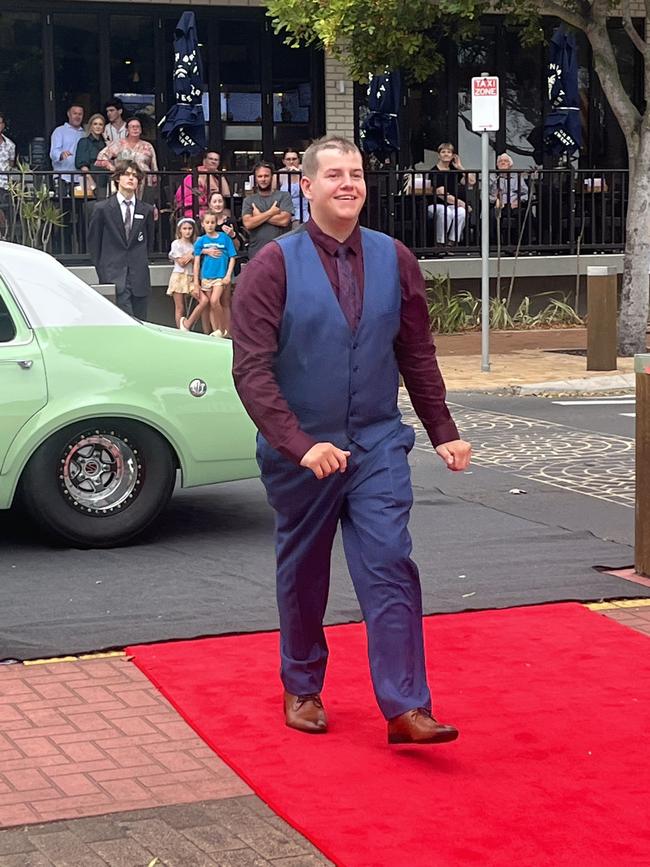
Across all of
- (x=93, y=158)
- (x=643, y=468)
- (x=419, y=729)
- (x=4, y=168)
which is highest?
(x=93, y=158)

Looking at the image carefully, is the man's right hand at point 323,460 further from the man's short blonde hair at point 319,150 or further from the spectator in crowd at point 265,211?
the spectator in crowd at point 265,211

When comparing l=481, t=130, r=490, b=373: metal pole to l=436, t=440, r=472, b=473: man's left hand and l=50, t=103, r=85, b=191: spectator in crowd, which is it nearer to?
l=50, t=103, r=85, b=191: spectator in crowd

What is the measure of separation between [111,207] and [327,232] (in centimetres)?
1247

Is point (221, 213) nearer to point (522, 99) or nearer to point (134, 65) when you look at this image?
point (134, 65)

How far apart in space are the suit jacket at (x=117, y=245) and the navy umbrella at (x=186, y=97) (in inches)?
171

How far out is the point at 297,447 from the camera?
201 inches

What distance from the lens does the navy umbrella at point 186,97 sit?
2173 centimetres

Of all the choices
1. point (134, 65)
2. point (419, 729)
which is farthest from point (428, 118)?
point (419, 729)

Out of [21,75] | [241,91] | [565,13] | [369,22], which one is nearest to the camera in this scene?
[565,13]

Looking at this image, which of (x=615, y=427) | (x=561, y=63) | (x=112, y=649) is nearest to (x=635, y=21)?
(x=561, y=63)

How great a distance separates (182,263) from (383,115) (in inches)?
187

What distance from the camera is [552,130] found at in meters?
23.4

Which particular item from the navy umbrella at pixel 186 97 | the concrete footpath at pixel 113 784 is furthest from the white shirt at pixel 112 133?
the concrete footpath at pixel 113 784

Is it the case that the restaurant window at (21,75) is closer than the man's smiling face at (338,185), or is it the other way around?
the man's smiling face at (338,185)
